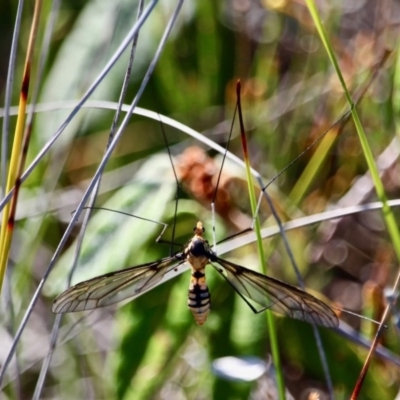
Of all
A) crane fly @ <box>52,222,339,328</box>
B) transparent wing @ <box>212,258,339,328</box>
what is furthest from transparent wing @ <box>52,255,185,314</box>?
transparent wing @ <box>212,258,339,328</box>

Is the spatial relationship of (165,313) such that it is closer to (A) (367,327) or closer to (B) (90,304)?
(B) (90,304)

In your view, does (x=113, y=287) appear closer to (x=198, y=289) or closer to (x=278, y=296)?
(x=198, y=289)

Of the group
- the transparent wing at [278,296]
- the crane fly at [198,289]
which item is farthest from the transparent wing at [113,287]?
the transparent wing at [278,296]

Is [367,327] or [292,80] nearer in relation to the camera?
[367,327]

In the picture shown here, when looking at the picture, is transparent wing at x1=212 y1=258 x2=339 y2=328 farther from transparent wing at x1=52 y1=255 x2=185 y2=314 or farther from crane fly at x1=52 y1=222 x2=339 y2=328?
transparent wing at x1=52 y1=255 x2=185 y2=314

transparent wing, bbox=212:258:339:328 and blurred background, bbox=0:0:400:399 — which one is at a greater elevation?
blurred background, bbox=0:0:400:399

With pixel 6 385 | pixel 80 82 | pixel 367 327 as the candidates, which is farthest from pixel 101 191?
pixel 367 327

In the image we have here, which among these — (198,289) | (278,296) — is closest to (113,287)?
(198,289)
